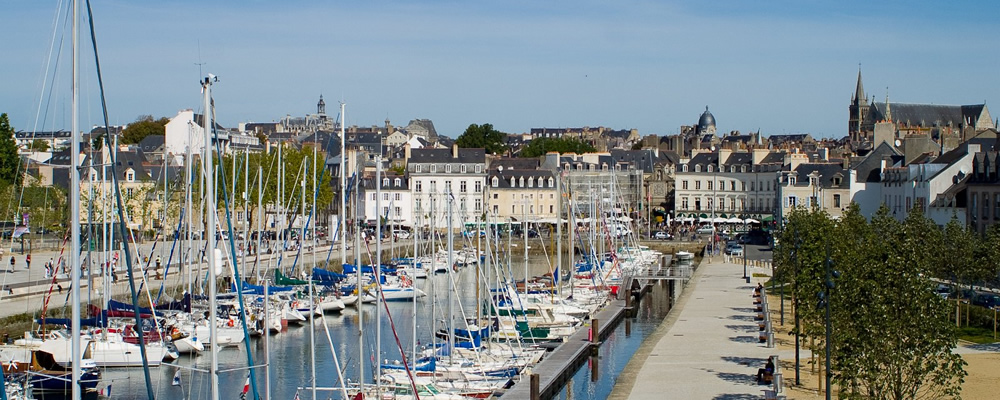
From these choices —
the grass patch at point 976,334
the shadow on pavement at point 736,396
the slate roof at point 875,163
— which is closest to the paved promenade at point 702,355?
the shadow on pavement at point 736,396

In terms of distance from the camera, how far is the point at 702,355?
117 ft

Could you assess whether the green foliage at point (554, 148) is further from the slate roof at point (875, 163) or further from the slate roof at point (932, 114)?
the slate roof at point (875, 163)

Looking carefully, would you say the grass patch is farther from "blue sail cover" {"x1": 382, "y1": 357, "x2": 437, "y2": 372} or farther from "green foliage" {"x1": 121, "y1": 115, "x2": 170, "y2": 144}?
"green foliage" {"x1": 121, "y1": 115, "x2": 170, "y2": 144}

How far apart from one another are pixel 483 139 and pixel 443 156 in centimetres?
4976

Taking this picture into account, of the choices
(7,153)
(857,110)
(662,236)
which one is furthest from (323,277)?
(857,110)

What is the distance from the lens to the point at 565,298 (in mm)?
48688

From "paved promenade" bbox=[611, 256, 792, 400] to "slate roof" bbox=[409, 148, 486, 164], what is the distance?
4595 cm

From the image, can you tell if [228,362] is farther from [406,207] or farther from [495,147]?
[495,147]

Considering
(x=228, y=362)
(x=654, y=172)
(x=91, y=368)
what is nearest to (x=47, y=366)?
(x=91, y=368)

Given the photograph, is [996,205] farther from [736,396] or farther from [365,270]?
[736,396]

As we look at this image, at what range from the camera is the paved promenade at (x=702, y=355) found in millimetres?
29844

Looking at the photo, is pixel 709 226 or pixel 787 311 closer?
pixel 787 311

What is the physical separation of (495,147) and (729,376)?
385 ft

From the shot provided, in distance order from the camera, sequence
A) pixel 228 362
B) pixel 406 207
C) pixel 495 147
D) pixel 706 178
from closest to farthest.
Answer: pixel 228 362 < pixel 406 207 < pixel 706 178 < pixel 495 147
